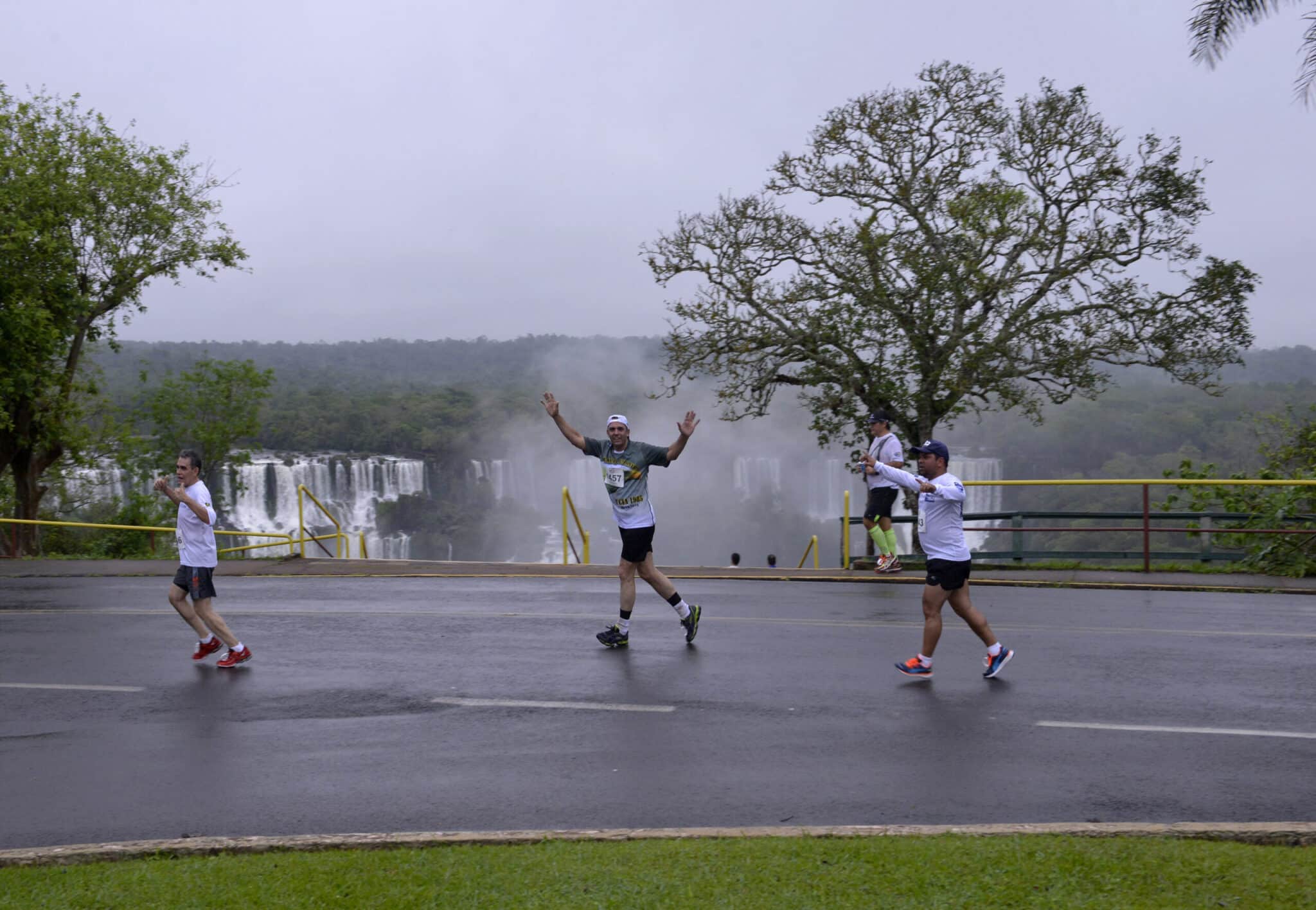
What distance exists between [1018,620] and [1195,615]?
2.03 metres

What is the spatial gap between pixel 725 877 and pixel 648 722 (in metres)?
2.89

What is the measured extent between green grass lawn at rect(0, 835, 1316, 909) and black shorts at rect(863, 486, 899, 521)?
33.7 ft

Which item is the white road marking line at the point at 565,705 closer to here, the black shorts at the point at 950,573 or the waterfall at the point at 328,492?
the black shorts at the point at 950,573

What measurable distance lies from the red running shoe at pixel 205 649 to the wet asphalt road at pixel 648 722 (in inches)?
6.7

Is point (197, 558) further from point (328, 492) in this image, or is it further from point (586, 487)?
point (586, 487)

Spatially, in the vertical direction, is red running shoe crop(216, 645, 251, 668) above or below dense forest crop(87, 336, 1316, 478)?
below

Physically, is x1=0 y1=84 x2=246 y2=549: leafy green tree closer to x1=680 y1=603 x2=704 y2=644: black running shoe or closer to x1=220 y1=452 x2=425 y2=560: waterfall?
x1=680 y1=603 x2=704 y2=644: black running shoe

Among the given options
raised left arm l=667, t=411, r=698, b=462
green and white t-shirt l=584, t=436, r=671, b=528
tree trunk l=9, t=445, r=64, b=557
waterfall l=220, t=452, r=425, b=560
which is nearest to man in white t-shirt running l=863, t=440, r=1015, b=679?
raised left arm l=667, t=411, r=698, b=462

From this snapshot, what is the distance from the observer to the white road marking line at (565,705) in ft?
26.5

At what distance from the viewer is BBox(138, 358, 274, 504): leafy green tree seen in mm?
45094

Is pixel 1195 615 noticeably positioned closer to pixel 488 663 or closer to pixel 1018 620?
pixel 1018 620

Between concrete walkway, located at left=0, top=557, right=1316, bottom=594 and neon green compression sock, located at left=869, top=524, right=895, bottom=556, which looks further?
neon green compression sock, located at left=869, top=524, right=895, bottom=556

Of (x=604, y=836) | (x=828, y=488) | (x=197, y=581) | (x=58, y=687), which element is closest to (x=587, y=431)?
(x=828, y=488)

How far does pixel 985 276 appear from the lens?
23.1 meters
